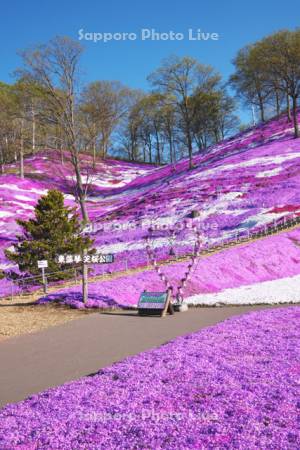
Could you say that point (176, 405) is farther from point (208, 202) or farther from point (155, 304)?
point (208, 202)

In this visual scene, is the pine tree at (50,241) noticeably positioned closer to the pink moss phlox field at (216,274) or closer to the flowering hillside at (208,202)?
the pink moss phlox field at (216,274)

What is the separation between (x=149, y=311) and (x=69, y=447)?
12.6 metres

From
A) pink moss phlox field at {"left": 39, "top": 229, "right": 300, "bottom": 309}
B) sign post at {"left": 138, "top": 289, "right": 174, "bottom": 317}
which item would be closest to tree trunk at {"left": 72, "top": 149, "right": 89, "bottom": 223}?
pink moss phlox field at {"left": 39, "top": 229, "right": 300, "bottom": 309}

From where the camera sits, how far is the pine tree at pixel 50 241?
27.3 metres

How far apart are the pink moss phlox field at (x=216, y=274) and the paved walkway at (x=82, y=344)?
249 centimetres

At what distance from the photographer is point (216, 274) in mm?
26844

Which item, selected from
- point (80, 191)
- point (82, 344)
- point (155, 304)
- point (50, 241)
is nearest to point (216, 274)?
point (155, 304)

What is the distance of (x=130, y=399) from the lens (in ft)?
28.6

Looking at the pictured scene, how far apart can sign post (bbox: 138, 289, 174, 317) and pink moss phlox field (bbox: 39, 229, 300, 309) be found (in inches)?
85.7

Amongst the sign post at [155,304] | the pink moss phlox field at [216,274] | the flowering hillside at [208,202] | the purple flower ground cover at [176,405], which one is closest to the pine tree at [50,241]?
the pink moss phlox field at [216,274]

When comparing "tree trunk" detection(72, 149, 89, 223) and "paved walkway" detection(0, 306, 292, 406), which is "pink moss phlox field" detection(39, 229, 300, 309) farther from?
"tree trunk" detection(72, 149, 89, 223)

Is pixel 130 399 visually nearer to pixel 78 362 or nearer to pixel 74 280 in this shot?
pixel 78 362

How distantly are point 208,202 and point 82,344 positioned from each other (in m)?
32.3

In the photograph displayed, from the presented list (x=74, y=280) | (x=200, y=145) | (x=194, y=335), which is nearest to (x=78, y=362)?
(x=194, y=335)
